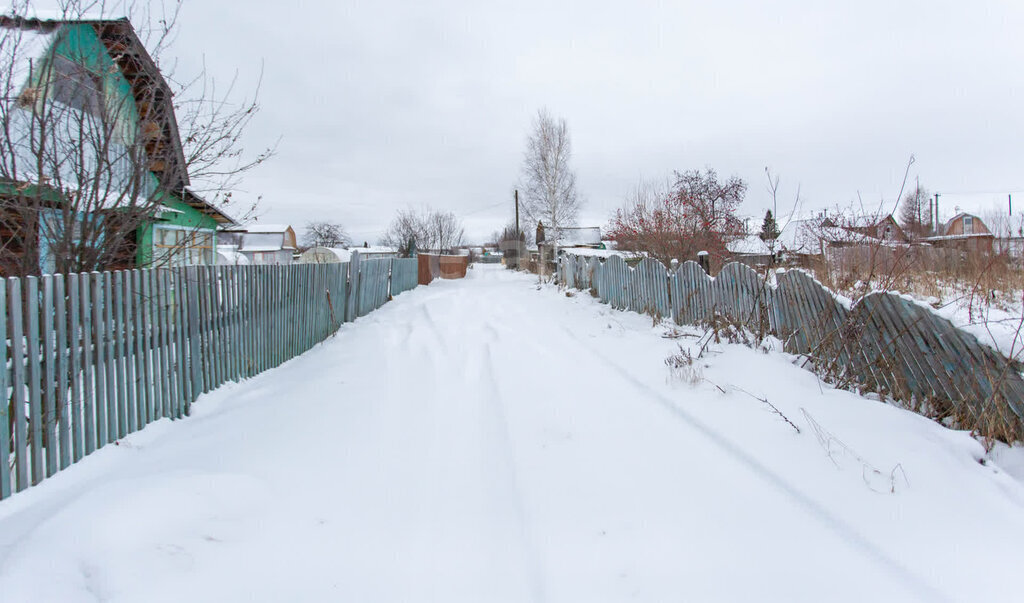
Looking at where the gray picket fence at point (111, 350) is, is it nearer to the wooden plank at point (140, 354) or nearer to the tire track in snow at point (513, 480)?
the wooden plank at point (140, 354)

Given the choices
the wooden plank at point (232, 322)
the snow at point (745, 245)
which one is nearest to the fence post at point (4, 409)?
the wooden plank at point (232, 322)

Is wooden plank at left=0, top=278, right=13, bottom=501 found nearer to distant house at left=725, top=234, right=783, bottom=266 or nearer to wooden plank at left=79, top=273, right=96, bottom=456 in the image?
wooden plank at left=79, top=273, right=96, bottom=456

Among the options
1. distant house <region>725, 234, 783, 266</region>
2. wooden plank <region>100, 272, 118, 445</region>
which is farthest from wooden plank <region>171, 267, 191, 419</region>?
distant house <region>725, 234, 783, 266</region>

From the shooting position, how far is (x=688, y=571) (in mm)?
2340

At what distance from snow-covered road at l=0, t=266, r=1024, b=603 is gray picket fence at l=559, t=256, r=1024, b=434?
0.34 meters

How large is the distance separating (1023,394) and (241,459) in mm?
5051

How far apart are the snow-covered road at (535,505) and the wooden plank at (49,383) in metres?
0.24

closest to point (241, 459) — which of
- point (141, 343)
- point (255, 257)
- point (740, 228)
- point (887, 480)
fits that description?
point (141, 343)

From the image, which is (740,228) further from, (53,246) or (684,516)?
(53,246)

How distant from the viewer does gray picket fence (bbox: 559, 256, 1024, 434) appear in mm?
3285

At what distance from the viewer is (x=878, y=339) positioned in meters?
4.27

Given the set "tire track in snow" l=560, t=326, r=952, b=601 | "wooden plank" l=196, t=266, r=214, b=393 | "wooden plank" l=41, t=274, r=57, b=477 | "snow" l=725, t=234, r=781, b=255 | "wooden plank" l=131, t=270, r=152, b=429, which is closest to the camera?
"tire track in snow" l=560, t=326, r=952, b=601

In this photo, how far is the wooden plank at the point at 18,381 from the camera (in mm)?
2932

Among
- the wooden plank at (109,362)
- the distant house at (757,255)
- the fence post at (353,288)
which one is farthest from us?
the fence post at (353,288)
